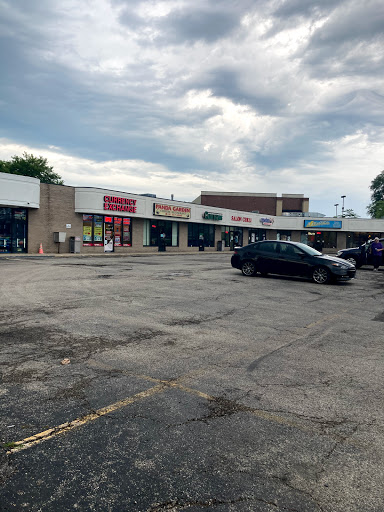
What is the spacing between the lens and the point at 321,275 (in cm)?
1384

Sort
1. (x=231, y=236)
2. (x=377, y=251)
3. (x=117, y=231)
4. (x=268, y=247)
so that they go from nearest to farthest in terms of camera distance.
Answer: (x=268, y=247) < (x=377, y=251) < (x=117, y=231) < (x=231, y=236)

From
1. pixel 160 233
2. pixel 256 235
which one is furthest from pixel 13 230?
pixel 256 235

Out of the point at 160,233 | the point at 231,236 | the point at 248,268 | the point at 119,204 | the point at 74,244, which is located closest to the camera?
the point at 248,268

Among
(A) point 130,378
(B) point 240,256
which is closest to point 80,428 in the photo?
(A) point 130,378

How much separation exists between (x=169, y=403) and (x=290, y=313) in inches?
212

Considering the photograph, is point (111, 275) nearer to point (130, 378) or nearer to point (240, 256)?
point (240, 256)

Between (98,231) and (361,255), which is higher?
(98,231)

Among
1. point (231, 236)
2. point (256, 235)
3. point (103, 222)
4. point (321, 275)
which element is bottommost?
point (321, 275)

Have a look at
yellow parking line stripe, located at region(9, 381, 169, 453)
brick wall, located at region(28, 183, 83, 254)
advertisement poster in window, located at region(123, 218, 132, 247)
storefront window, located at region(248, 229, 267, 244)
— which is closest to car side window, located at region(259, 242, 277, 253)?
yellow parking line stripe, located at region(9, 381, 169, 453)

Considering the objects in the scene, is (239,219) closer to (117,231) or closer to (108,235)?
(117,231)

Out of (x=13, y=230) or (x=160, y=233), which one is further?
(x=160, y=233)

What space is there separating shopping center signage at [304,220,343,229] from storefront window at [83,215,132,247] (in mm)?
31374

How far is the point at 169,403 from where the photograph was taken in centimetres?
371

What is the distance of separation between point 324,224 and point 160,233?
29.0 meters
